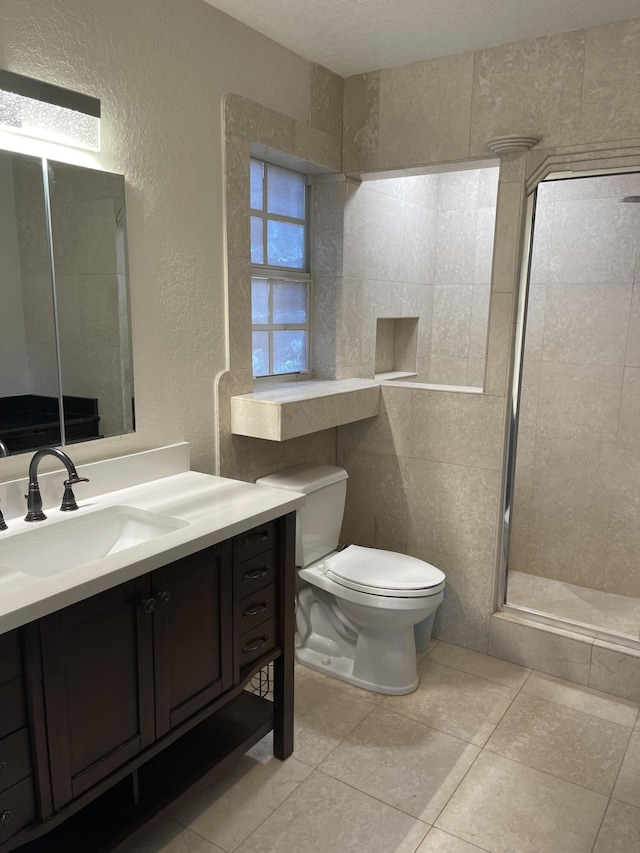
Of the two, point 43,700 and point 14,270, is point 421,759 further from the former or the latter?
point 14,270

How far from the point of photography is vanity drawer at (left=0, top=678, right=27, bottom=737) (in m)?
1.24

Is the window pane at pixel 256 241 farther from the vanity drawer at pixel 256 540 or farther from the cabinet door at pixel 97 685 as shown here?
the cabinet door at pixel 97 685

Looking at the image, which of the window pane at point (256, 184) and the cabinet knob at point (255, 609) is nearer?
the cabinet knob at point (255, 609)

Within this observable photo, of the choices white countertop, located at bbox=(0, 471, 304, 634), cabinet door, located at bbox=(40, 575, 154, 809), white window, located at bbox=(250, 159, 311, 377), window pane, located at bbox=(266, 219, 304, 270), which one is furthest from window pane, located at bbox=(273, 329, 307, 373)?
cabinet door, located at bbox=(40, 575, 154, 809)

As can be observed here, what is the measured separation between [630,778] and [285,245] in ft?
7.83

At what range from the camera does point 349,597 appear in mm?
2379

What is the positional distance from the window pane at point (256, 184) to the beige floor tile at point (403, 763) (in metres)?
2.06

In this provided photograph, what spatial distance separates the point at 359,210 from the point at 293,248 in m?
0.36

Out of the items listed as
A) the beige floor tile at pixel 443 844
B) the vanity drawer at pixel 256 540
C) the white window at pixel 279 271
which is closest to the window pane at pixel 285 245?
the white window at pixel 279 271

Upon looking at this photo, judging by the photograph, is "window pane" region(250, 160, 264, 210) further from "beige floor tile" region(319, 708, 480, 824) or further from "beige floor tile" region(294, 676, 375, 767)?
"beige floor tile" region(319, 708, 480, 824)

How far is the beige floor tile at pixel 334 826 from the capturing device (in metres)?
1.74

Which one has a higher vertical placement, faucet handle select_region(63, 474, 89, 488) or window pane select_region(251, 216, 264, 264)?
window pane select_region(251, 216, 264, 264)

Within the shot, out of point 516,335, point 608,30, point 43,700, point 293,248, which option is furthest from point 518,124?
point 43,700

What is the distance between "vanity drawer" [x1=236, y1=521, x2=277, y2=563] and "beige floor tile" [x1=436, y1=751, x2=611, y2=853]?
3.04ft
